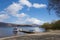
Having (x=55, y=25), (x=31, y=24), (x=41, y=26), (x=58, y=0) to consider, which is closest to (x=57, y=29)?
(x=55, y=25)

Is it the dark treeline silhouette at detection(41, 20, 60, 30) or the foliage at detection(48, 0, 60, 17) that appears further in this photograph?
the dark treeline silhouette at detection(41, 20, 60, 30)

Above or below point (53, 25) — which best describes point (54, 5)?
above

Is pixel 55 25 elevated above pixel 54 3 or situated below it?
below

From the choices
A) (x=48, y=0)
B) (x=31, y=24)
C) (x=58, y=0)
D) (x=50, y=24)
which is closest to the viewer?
(x=58, y=0)

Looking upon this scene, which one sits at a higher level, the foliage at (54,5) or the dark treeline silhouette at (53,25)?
the foliage at (54,5)

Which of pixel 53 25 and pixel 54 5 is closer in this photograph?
pixel 54 5

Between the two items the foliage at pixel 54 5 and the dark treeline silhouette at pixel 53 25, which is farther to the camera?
the dark treeline silhouette at pixel 53 25

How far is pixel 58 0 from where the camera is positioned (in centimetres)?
1064

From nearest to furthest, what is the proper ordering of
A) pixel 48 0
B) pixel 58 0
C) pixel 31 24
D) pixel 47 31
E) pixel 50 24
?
pixel 58 0, pixel 48 0, pixel 31 24, pixel 50 24, pixel 47 31

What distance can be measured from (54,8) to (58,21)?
1794 mm

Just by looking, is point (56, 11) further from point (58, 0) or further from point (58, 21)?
point (58, 21)

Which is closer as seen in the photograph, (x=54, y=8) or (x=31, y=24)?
(x=54, y=8)

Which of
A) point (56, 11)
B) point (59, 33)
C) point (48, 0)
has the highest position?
point (48, 0)

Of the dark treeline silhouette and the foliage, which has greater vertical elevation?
the foliage
